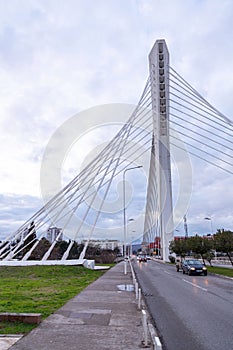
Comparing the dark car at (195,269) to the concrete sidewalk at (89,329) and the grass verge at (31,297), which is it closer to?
the grass verge at (31,297)

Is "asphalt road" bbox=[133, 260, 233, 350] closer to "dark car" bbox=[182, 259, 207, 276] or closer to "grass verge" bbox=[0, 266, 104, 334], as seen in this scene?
"grass verge" bbox=[0, 266, 104, 334]

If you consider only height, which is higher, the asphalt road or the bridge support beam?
the bridge support beam

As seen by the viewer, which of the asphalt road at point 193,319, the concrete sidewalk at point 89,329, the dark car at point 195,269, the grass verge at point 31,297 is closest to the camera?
the concrete sidewalk at point 89,329

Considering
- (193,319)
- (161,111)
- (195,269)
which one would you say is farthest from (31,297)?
(161,111)

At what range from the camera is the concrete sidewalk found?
6.15 metres

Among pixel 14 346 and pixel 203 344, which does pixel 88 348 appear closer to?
pixel 14 346

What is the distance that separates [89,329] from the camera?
745 cm

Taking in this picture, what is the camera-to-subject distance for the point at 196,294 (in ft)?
46.3

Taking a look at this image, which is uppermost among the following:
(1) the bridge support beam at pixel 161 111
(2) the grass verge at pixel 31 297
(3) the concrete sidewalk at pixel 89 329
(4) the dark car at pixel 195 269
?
(1) the bridge support beam at pixel 161 111

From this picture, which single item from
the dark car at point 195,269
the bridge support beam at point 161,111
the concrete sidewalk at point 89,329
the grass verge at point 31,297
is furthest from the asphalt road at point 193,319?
the bridge support beam at point 161,111

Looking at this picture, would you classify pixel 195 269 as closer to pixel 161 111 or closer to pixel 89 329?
pixel 161 111

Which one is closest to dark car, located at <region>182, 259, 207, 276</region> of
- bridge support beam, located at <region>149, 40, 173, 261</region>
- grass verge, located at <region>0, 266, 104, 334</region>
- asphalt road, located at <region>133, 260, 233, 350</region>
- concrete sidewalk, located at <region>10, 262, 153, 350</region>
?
grass verge, located at <region>0, 266, 104, 334</region>

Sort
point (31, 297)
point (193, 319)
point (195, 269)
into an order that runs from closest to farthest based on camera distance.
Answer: point (193, 319) → point (31, 297) → point (195, 269)

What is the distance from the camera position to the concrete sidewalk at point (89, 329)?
20.2 feet
